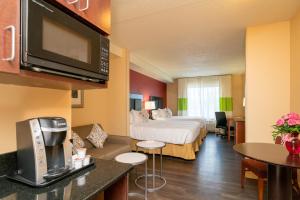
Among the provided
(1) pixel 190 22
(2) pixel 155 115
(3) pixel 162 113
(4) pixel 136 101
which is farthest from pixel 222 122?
(1) pixel 190 22

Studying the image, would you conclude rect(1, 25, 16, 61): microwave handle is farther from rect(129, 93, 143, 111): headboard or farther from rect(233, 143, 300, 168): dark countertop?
rect(129, 93, 143, 111): headboard

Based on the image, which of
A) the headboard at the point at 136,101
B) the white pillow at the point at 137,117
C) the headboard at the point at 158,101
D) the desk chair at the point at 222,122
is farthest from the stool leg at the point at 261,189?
the headboard at the point at 158,101

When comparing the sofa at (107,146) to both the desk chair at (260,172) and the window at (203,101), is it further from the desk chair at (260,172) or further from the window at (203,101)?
the window at (203,101)

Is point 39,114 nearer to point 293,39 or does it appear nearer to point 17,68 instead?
point 17,68

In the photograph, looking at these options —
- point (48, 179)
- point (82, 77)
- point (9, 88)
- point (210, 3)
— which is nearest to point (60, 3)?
point (82, 77)

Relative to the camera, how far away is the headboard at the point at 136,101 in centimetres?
539

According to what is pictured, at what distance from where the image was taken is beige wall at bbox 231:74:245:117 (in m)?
7.27

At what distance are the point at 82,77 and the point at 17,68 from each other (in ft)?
1.09

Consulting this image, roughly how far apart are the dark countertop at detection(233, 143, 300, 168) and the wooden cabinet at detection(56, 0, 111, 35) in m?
1.59

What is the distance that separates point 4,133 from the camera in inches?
39.2

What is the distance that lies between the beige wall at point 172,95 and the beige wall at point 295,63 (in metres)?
6.13

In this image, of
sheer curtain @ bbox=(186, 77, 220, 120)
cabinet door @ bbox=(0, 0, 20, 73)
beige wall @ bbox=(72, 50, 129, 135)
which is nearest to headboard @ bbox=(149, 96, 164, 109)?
sheer curtain @ bbox=(186, 77, 220, 120)

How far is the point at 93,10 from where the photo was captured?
105 cm

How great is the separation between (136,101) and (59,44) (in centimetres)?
482
